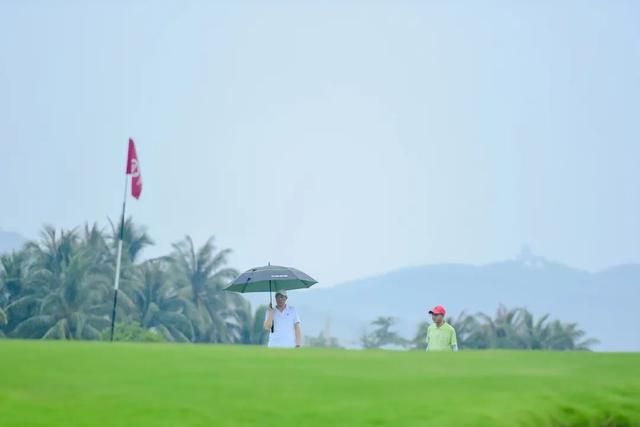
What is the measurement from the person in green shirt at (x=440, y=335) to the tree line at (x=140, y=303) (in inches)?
1804

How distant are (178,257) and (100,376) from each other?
7113cm

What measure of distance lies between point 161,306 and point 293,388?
64176 mm

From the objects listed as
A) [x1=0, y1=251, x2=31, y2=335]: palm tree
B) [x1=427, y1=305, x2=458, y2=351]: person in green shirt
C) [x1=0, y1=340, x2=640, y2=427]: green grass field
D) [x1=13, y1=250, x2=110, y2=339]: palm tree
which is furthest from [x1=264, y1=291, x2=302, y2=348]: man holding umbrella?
[x1=0, y1=251, x2=31, y2=335]: palm tree

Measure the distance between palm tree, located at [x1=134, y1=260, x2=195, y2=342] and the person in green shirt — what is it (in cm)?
5328

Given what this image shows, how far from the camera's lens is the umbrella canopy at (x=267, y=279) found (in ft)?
72.7

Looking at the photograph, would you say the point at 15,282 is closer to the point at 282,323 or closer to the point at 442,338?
the point at 282,323

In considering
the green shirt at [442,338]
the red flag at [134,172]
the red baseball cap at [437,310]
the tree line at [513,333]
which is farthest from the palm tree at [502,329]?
the green shirt at [442,338]

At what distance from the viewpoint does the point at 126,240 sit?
2997 inches

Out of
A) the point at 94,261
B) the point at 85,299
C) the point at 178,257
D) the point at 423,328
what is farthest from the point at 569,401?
the point at 423,328

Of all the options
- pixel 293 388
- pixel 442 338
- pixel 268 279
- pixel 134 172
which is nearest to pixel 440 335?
pixel 442 338

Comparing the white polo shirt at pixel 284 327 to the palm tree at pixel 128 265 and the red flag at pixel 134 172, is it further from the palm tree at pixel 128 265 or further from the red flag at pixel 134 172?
the palm tree at pixel 128 265

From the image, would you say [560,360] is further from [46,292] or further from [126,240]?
[126,240]

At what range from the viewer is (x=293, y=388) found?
1073 centimetres

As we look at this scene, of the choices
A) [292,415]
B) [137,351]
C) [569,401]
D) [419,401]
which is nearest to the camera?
[292,415]
